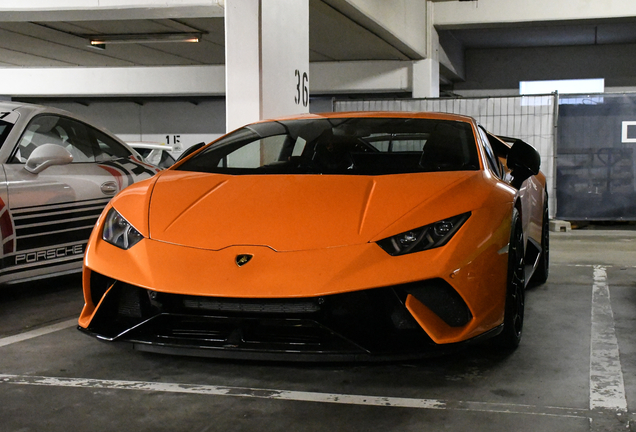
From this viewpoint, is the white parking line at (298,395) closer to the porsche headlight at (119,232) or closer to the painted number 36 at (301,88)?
the porsche headlight at (119,232)

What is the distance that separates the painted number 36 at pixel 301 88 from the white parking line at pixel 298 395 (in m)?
5.49

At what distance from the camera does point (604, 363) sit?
10.4ft

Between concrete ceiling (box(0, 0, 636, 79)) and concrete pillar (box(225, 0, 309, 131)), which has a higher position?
concrete ceiling (box(0, 0, 636, 79))

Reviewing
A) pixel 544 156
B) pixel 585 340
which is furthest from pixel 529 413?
pixel 544 156

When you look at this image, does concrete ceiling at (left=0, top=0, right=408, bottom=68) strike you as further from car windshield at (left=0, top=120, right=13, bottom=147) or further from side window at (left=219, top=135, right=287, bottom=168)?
side window at (left=219, top=135, right=287, bottom=168)

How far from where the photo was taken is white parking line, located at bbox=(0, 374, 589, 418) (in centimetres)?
254

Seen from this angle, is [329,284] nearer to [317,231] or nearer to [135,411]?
[317,231]

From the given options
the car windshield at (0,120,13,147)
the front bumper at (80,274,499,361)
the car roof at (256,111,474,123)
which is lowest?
the front bumper at (80,274,499,361)

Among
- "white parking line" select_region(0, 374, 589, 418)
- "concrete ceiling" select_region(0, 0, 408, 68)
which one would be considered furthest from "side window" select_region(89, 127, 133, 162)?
"concrete ceiling" select_region(0, 0, 408, 68)

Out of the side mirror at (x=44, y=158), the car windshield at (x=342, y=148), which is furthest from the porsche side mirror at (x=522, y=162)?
the side mirror at (x=44, y=158)

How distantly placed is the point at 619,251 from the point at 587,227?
332cm

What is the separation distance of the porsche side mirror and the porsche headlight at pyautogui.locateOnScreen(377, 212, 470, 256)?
116 cm

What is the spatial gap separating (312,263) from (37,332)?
6.24ft

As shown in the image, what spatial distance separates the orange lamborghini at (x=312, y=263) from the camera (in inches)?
104
